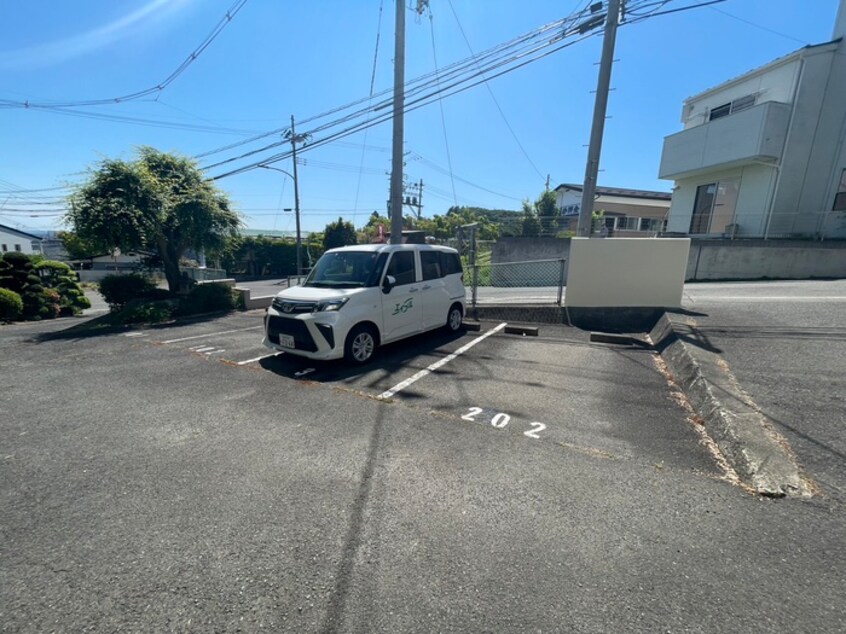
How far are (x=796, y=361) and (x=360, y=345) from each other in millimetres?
5595

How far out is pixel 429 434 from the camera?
334 cm

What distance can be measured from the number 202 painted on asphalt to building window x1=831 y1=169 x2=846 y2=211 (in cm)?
1815

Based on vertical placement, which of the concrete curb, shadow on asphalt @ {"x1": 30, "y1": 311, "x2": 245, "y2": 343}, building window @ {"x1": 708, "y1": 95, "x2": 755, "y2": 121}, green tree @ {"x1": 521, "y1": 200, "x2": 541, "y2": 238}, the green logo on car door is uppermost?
building window @ {"x1": 708, "y1": 95, "x2": 755, "y2": 121}

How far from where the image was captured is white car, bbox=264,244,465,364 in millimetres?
4918

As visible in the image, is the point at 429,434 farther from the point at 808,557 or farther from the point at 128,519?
the point at 808,557

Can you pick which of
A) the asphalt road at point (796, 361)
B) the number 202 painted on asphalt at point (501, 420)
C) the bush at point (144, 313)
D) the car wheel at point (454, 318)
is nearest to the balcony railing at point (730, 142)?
the asphalt road at point (796, 361)

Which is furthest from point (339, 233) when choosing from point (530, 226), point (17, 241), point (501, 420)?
point (17, 241)

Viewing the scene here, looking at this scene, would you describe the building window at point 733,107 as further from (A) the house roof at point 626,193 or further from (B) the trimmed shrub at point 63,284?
(B) the trimmed shrub at point 63,284

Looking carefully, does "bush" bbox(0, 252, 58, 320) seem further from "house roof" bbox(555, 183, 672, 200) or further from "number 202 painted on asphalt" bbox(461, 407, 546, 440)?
"house roof" bbox(555, 183, 672, 200)

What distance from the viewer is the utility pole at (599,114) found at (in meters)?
8.04

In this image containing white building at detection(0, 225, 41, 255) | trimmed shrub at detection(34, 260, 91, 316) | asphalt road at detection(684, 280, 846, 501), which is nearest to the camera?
asphalt road at detection(684, 280, 846, 501)

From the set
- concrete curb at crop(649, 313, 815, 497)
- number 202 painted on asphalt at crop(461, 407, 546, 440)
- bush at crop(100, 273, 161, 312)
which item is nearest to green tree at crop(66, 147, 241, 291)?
bush at crop(100, 273, 161, 312)

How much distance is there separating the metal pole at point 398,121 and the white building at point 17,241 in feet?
180

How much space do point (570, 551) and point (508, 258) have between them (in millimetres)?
14306
